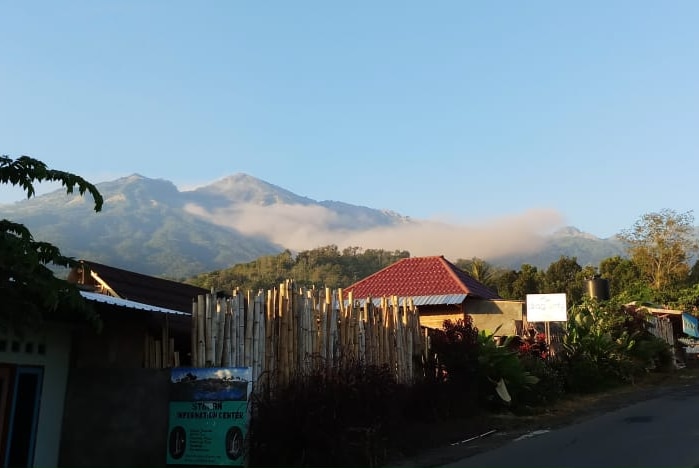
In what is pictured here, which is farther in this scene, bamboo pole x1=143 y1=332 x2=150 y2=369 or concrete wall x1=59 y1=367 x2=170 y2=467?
bamboo pole x1=143 y1=332 x2=150 y2=369

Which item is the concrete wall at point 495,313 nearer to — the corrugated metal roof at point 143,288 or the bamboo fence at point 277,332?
the corrugated metal roof at point 143,288

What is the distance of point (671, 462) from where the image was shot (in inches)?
353

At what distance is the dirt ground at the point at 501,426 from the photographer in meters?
10.6

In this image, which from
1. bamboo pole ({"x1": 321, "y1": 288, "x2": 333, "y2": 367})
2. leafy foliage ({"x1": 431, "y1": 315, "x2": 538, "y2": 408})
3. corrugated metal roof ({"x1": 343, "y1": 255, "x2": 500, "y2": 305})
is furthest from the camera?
corrugated metal roof ({"x1": 343, "y1": 255, "x2": 500, "y2": 305})

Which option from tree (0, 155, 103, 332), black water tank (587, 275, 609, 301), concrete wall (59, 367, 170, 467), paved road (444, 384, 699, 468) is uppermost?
black water tank (587, 275, 609, 301)

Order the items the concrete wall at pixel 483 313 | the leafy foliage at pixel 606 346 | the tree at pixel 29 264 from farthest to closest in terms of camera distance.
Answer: the concrete wall at pixel 483 313 → the leafy foliage at pixel 606 346 → the tree at pixel 29 264

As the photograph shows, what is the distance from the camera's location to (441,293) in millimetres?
26953

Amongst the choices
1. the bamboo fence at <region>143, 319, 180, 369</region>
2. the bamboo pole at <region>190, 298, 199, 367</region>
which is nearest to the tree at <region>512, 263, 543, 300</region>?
the bamboo fence at <region>143, 319, 180, 369</region>

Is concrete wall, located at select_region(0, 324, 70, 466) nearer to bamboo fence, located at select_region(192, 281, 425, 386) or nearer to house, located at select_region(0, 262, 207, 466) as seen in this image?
house, located at select_region(0, 262, 207, 466)

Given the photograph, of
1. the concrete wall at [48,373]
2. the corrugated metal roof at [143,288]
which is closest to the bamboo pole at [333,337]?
the concrete wall at [48,373]

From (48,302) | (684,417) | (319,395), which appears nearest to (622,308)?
(684,417)

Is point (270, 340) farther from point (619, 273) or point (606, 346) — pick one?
point (619, 273)

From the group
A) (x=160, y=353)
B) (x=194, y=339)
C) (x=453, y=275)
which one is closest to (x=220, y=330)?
(x=194, y=339)

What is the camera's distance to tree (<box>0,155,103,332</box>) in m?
7.33
